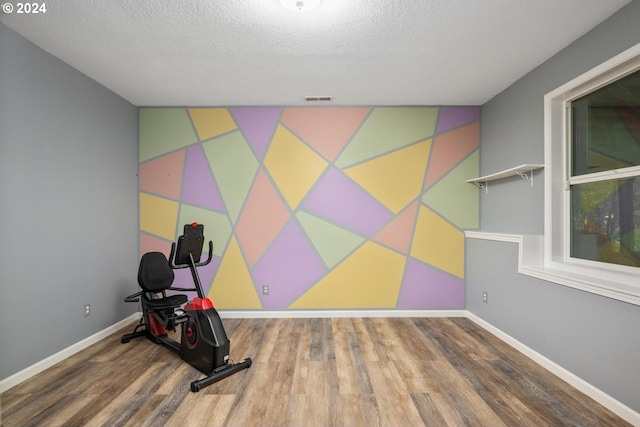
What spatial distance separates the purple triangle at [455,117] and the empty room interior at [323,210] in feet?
0.09

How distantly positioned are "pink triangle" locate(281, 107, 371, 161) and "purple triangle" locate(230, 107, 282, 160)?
158mm

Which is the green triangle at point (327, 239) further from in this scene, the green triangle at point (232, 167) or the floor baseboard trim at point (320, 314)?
the green triangle at point (232, 167)

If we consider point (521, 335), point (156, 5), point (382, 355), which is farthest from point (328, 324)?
point (156, 5)

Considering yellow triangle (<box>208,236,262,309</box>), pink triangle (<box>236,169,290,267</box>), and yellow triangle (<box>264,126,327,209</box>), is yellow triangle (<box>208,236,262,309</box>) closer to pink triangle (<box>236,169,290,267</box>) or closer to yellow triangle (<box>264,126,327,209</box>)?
pink triangle (<box>236,169,290,267</box>)

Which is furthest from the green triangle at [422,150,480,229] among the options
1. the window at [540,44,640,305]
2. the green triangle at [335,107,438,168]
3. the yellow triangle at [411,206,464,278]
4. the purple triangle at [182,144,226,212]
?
the purple triangle at [182,144,226,212]

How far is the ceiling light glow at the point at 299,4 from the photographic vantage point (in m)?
1.83

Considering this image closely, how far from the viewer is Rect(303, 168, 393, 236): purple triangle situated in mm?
3598

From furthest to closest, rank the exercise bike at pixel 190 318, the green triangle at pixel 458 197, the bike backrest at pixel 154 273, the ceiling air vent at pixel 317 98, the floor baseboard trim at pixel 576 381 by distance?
1. the green triangle at pixel 458 197
2. the ceiling air vent at pixel 317 98
3. the bike backrest at pixel 154 273
4. the exercise bike at pixel 190 318
5. the floor baseboard trim at pixel 576 381

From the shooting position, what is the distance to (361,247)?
11.8 feet

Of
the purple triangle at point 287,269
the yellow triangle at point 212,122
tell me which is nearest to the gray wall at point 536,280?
the purple triangle at point 287,269

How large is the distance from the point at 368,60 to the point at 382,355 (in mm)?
2686

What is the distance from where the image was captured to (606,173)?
2180mm

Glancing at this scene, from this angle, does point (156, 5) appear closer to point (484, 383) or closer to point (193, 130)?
point (193, 130)

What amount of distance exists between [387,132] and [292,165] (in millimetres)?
1283
